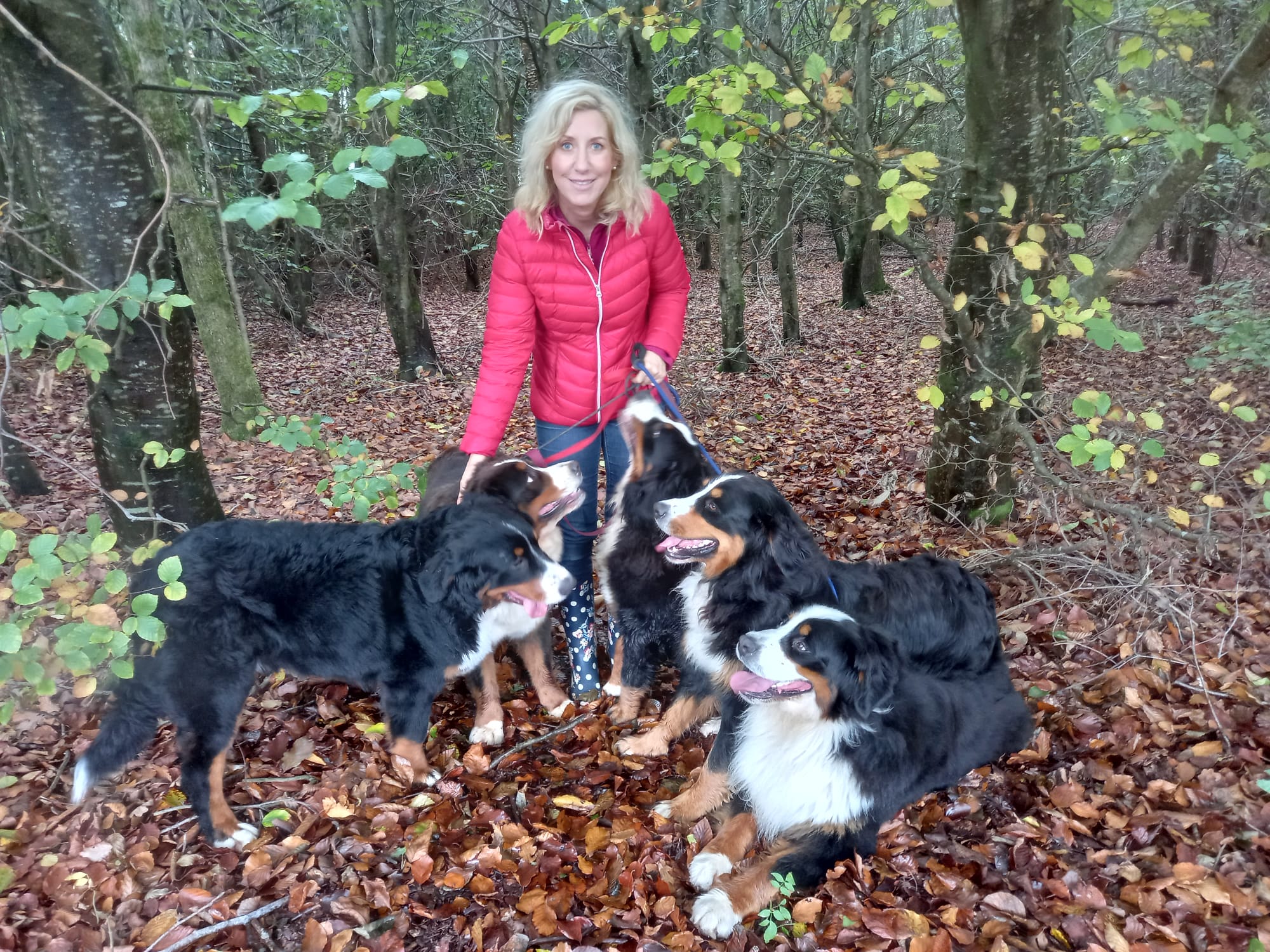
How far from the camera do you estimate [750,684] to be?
289 centimetres

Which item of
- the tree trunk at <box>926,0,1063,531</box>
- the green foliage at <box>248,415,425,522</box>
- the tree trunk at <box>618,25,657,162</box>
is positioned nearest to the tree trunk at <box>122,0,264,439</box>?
the green foliage at <box>248,415,425,522</box>

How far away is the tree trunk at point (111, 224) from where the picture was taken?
299cm

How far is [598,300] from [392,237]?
8.04 metres

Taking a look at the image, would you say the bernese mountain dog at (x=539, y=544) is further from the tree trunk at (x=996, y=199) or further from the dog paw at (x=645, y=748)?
the tree trunk at (x=996, y=199)

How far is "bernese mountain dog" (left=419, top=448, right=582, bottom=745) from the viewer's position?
11.5ft

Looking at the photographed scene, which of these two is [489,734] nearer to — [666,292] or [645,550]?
[645,550]

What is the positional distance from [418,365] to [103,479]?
7487 millimetres

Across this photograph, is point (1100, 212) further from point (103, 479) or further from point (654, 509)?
point (103, 479)

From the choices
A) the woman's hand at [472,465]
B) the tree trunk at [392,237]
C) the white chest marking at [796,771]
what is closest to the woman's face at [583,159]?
the woman's hand at [472,465]

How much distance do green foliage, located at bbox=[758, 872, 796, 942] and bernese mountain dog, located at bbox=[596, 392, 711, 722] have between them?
3.90 feet

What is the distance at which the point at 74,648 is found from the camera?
6.59 ft

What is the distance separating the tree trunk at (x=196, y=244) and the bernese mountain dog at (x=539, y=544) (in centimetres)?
366

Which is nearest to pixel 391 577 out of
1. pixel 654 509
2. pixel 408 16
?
pixel 654 509

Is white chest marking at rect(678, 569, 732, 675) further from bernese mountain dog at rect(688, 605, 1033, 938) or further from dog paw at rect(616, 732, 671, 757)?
dog paw at rect(616, 732, 671, 757)
